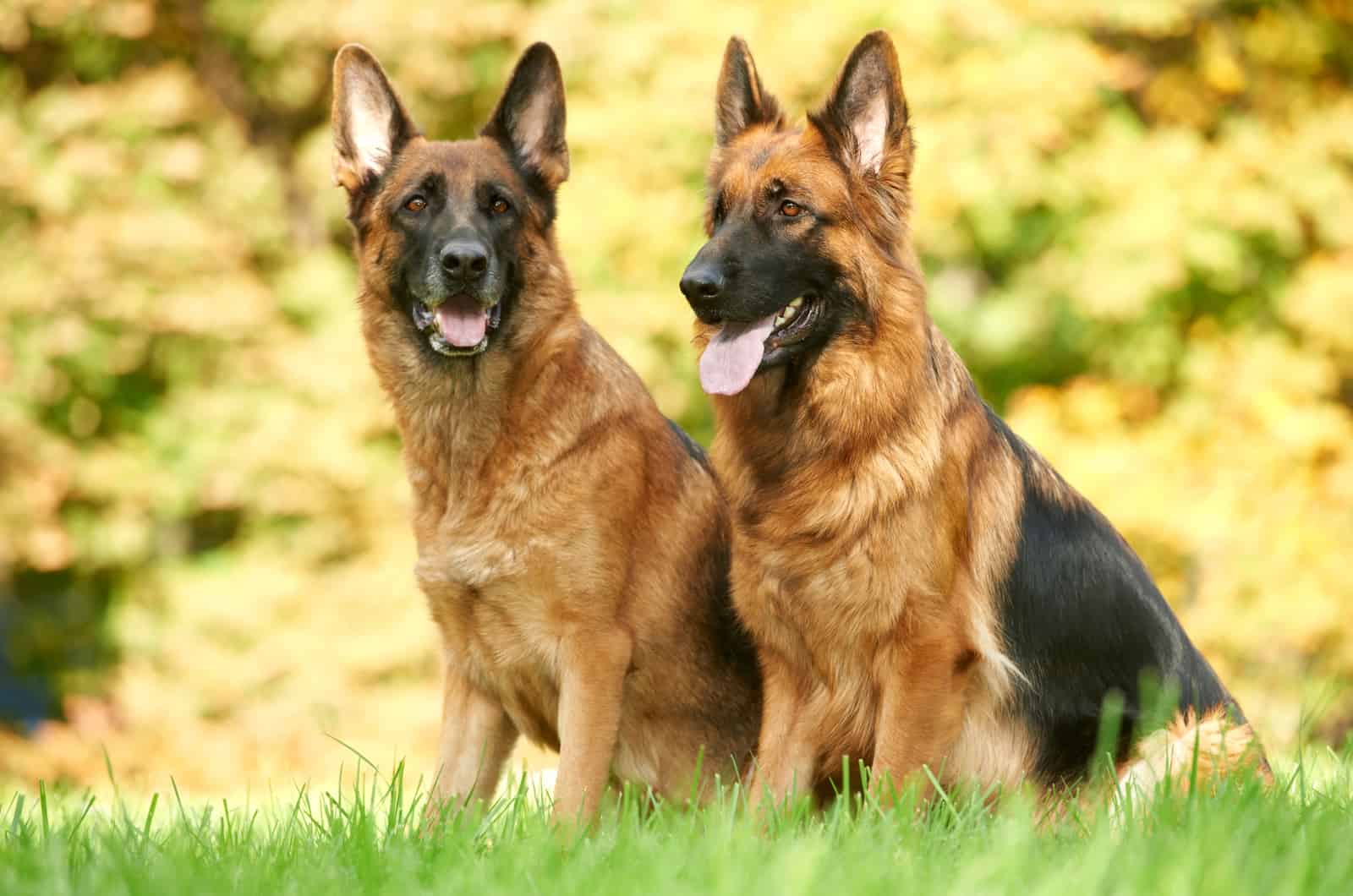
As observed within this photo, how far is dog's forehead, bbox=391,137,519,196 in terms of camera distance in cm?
461

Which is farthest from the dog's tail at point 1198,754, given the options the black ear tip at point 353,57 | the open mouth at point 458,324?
the black ear tip at point 353,57

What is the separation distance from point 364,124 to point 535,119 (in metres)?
0.56

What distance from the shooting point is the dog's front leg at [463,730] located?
4.52 metres

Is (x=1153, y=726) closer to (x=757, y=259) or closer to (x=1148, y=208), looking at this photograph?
(x=757, y=259)

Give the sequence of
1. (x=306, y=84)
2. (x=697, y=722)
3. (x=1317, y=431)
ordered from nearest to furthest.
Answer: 1. (x=697, y=722)
2. (x=1317, y=431)
3. (x=306, y=84)

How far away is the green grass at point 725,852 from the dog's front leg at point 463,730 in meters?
0.87

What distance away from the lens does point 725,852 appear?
2.88 metres

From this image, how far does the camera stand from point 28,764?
12.4 metres

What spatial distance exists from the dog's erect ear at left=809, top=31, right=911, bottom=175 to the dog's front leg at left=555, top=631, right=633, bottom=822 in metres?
1.54

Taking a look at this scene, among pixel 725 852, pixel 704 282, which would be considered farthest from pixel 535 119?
pixel 725 852

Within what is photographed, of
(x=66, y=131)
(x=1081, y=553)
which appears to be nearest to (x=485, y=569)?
(x=1081, y=553)

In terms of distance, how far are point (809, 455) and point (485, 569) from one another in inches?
38.9

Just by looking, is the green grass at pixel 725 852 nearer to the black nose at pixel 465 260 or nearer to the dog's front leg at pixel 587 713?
the dog's front leg at pixel 587 713

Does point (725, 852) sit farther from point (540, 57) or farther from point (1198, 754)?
point (540, 57)
